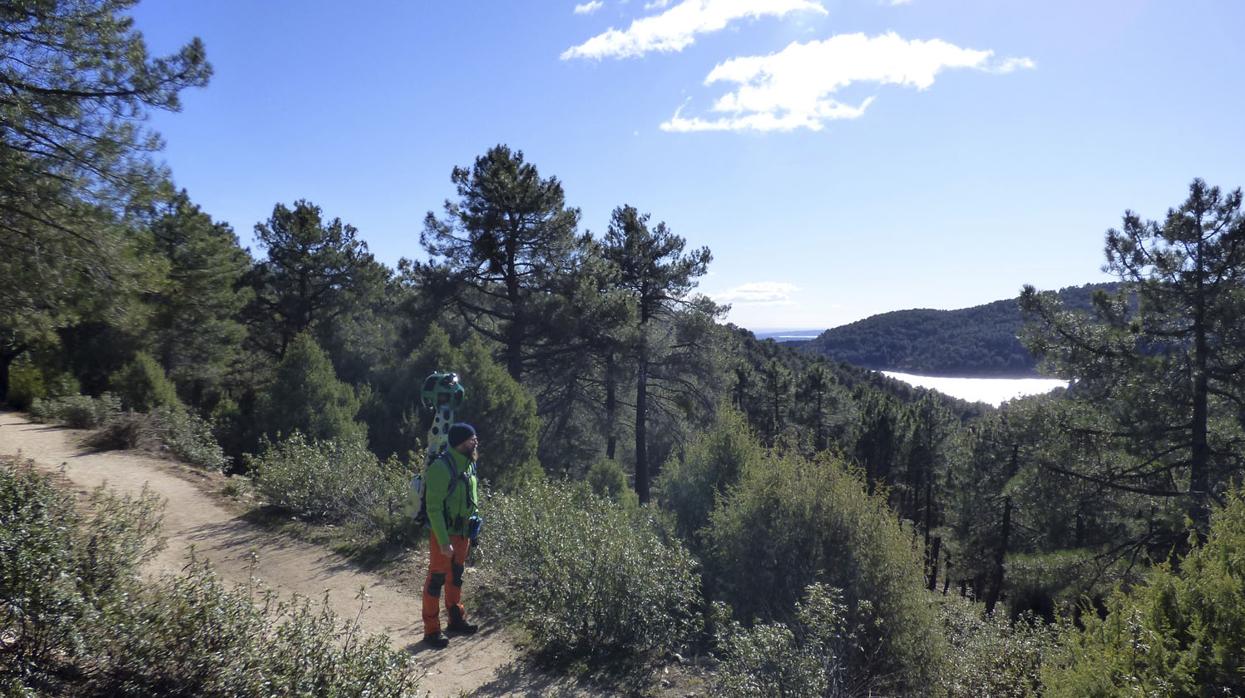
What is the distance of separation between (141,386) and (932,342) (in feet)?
331

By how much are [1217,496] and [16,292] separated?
16.8m

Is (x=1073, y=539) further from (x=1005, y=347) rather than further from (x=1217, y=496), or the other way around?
(x=1005, y=347)

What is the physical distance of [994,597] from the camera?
22828mm

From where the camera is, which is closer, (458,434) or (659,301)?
(458,434)

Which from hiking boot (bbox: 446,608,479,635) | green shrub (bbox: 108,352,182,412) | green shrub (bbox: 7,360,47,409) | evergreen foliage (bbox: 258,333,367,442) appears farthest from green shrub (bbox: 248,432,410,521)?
green shrub (bbox: 7,360,47,409)

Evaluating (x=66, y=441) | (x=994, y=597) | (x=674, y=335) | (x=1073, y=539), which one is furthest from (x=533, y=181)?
(x=994, y=597)

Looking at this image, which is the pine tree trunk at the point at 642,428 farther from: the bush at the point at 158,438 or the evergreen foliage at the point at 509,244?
the bush at the point at 158,438

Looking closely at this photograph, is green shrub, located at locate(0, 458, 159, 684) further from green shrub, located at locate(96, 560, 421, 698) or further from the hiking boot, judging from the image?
the hiking boot

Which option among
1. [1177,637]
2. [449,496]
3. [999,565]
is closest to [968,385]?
[999,565]

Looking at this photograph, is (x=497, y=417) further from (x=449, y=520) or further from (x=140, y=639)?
(x=140, y=639)

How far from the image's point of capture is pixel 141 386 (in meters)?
15.6

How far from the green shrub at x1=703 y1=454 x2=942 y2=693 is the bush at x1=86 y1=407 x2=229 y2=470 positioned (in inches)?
392

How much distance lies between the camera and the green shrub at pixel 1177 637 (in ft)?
10.5

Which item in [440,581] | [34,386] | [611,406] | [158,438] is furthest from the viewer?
[611,406]
